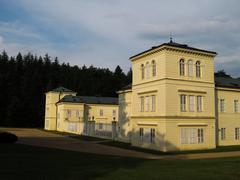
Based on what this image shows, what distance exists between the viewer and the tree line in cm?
9012

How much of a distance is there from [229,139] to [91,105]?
4055 centimetres

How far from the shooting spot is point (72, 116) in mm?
68875

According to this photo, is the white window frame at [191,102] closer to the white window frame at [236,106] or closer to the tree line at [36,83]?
the white window frame at [236,106]

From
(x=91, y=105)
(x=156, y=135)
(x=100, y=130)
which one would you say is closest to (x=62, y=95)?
(x=91, y=105)

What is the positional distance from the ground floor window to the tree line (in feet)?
218

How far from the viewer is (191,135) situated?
31219 millimetres

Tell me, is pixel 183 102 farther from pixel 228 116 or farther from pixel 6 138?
pixel 6 138

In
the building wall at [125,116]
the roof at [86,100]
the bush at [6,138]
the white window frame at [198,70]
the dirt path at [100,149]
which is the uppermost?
the white window frame at [198,70]

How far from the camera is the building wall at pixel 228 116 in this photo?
121 ft

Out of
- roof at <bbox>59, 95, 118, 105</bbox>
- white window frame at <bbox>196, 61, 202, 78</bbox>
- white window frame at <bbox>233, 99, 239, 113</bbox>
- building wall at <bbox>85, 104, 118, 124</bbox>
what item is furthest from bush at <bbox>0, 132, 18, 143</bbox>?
building wall at <bbox>85, 104, 118, 124</bbox>

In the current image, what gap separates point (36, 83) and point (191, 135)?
8136 cm

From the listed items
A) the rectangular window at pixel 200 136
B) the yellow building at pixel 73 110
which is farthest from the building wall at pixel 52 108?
the rectangular window at pixel 200 136

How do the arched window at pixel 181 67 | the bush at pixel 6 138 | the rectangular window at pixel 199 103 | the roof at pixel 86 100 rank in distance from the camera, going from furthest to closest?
1. the roof at pixel 86 100
2. the rectangular window at pixel 199 103
3. the arched window at pixel 181 67
4. the bush at pixel 6 138

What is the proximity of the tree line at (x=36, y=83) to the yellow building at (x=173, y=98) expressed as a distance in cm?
6196
